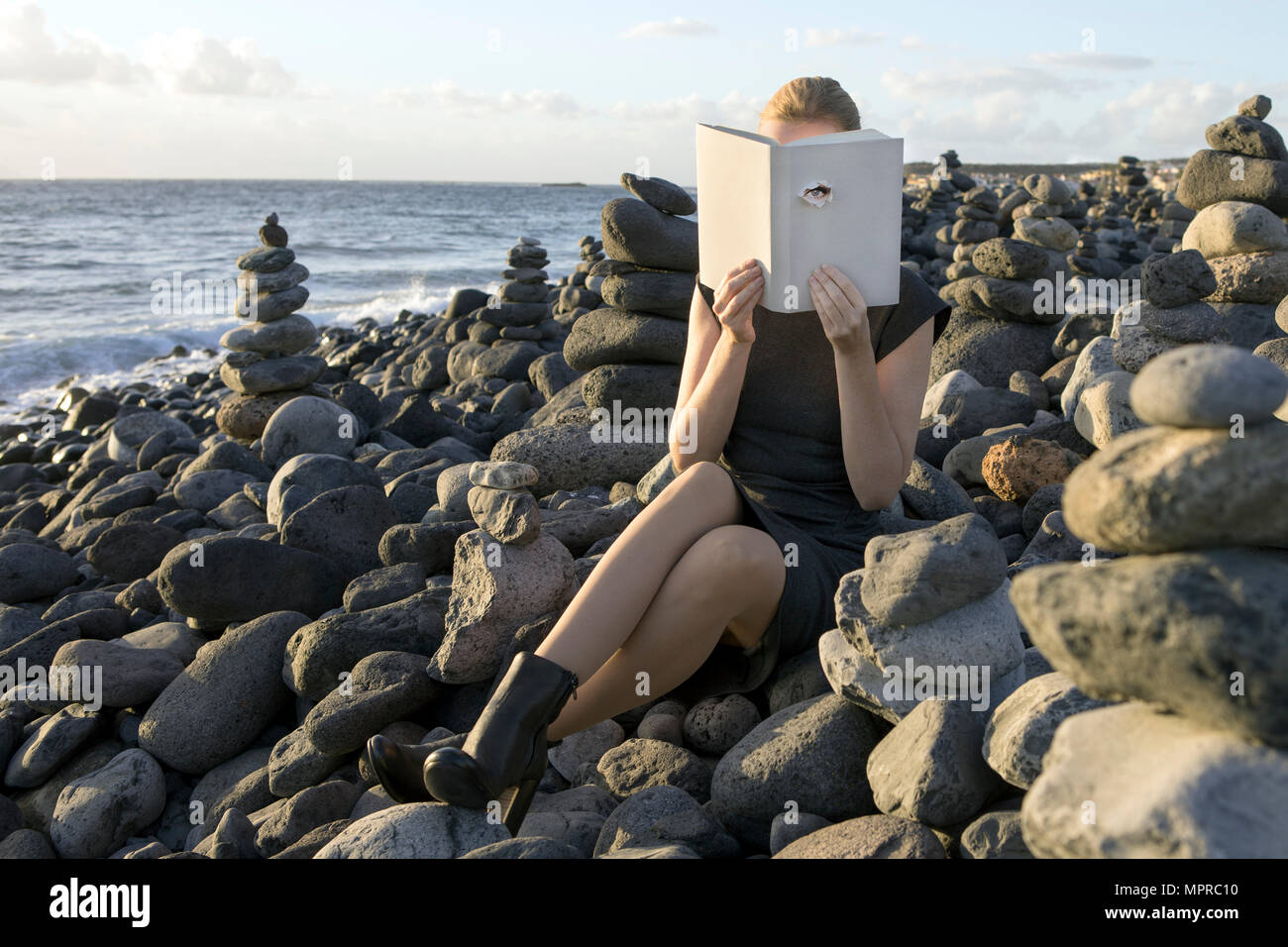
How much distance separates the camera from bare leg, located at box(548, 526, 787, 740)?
2.93 m

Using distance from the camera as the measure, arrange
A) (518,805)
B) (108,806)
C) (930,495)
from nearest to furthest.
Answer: (518,805) < (108,806) < (930,495)

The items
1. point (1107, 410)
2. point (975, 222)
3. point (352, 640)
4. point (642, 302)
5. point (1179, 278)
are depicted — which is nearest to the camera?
point (352, 640)

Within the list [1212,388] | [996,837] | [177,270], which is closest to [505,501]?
[996,837]

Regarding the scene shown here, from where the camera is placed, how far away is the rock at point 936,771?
2.30 meters

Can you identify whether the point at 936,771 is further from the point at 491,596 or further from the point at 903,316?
the point at 491,596

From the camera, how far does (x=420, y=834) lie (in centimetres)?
249

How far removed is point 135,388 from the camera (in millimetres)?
13875

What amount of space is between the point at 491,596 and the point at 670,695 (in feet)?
2.21

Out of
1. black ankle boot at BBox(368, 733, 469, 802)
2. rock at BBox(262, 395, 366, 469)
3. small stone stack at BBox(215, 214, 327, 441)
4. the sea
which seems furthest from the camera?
the sea

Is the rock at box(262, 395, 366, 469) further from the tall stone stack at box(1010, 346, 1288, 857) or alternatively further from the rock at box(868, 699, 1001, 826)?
the tall stone stack at box(1010, 346, 1288, 857)

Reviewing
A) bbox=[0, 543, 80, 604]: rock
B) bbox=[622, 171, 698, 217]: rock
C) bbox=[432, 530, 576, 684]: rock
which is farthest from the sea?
bbox=[432, 530, 576, 684]: rock

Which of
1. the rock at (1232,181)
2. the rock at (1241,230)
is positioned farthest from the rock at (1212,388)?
the rock at (1232,181)

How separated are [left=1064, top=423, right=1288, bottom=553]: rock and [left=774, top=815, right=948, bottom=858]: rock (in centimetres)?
85
